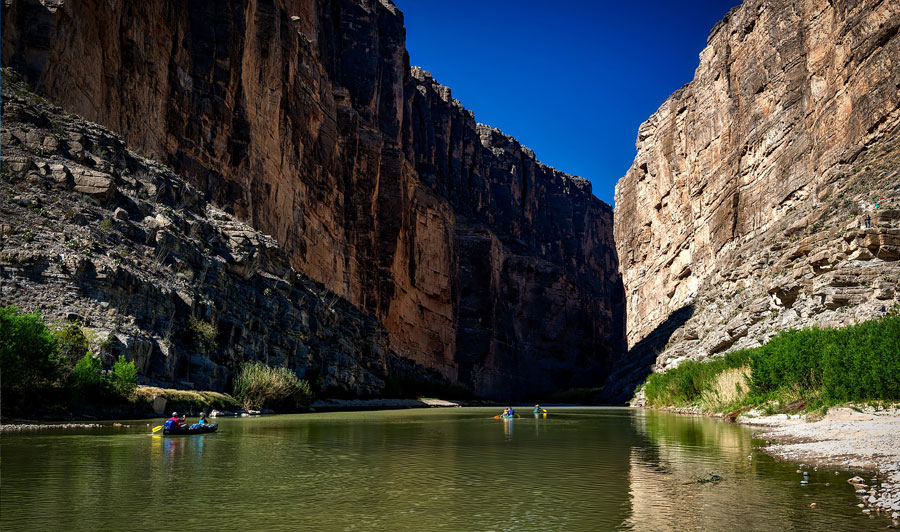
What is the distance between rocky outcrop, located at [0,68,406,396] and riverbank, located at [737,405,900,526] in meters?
25.2

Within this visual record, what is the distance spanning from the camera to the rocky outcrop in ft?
94.0

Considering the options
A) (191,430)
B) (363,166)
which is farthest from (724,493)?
(363,166)

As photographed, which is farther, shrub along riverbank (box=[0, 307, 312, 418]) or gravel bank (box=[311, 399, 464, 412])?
gravel bank (box=[311, 399, 464, 412])

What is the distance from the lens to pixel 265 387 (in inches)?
1451

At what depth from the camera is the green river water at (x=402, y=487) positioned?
877 cm

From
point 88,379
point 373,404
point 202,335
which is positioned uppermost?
point 202,335

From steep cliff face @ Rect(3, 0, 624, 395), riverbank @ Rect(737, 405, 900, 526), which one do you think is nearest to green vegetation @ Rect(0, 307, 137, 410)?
steep cliff face @ Rect(3, 0, 624, 395)

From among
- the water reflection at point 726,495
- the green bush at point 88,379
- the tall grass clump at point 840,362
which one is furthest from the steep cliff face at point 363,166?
the tall grass clump at point 840,362

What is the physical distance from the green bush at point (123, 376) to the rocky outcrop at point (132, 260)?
96 centimetres

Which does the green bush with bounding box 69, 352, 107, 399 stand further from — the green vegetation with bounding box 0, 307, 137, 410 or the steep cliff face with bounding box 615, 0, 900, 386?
the steep cliff face with bounding box 615, 0, 900, 386

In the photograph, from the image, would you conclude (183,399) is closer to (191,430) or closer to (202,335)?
(202,335)

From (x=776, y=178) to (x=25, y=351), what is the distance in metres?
55.0

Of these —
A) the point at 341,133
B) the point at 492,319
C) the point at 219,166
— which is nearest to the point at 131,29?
the point at 219,166

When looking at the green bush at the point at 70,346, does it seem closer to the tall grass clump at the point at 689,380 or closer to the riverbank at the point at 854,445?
the riverbank at the point at 854,445
